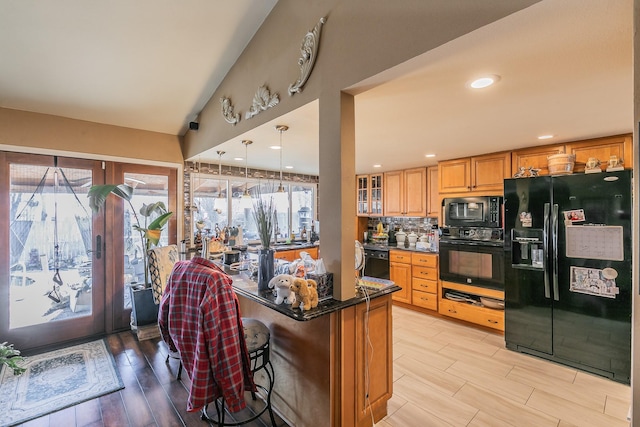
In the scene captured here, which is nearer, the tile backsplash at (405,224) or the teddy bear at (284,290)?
the teddy bear at (284,290)

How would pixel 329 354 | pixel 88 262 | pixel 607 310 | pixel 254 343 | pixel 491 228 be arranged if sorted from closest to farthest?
pixel 329 354, pixel 254 343, pixel 607 310, pixel 88 262, pixel 491 228

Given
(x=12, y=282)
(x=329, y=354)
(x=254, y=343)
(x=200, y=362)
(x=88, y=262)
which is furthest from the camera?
(x=88, y=262)

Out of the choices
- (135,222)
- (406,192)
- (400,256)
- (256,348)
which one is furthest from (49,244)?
(406,192)

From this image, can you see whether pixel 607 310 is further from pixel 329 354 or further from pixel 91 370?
pixel 91 370

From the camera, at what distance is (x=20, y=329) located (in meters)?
2.96

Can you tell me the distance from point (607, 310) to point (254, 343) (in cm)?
304

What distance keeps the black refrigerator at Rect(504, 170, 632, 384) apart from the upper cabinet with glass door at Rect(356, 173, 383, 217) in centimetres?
239

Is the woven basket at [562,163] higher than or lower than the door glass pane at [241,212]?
higher

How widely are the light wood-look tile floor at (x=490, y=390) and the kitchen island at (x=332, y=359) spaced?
1.21ft

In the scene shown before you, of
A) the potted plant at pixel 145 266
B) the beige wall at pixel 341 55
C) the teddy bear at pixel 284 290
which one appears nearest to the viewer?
the beige wall at pixel 341 55

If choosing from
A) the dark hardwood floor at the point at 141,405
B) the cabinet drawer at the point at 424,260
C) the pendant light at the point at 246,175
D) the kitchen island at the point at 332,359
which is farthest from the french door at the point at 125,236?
the cabinet drawer at the point at 424,260

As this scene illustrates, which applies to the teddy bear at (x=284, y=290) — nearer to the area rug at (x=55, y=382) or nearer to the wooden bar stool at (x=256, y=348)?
the wooden bar stool at (x=256, y=348)

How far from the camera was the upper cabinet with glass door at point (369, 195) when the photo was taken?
208 inches

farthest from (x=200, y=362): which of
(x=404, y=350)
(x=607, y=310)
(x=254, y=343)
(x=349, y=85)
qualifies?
(x=607, y=310)
